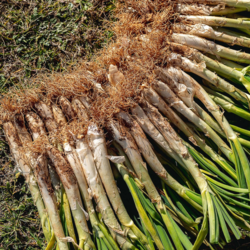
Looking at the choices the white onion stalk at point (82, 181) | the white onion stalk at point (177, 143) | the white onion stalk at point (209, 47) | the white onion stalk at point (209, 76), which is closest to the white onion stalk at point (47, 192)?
the white onion stalk at point (82, 181)

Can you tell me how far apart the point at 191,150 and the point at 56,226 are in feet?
3.05

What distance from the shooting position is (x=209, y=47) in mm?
1790

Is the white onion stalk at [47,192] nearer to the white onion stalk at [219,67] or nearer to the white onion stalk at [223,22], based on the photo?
the white onion stalk at [219,67]

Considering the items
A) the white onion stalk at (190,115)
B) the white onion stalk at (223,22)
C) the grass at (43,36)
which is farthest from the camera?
the grass at (43,36)

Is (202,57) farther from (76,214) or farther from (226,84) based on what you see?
(76,214)

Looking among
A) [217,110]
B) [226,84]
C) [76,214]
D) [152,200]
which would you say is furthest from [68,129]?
[226,84]

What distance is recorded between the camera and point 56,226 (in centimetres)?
157

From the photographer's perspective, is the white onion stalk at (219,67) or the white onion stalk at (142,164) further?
the white onion stalk at (219,67)

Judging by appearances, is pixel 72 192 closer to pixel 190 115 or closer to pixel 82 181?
pixel 82 181

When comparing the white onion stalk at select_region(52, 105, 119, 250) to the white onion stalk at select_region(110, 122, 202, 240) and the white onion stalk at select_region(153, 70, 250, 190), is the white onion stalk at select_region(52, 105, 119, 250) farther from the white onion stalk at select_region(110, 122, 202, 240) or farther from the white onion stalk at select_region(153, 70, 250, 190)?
the white onion stalk at select_region(153, 70, 250, 190)

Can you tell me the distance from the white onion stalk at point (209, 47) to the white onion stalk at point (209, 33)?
0.15 feet

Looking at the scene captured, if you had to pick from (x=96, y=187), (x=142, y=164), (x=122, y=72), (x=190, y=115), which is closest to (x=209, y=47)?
(x=190, y=115)

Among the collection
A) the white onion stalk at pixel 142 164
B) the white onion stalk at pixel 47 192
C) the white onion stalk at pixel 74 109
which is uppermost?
the white onion stalk at pixel 74 109

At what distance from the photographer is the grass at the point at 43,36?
2066 millimetres
